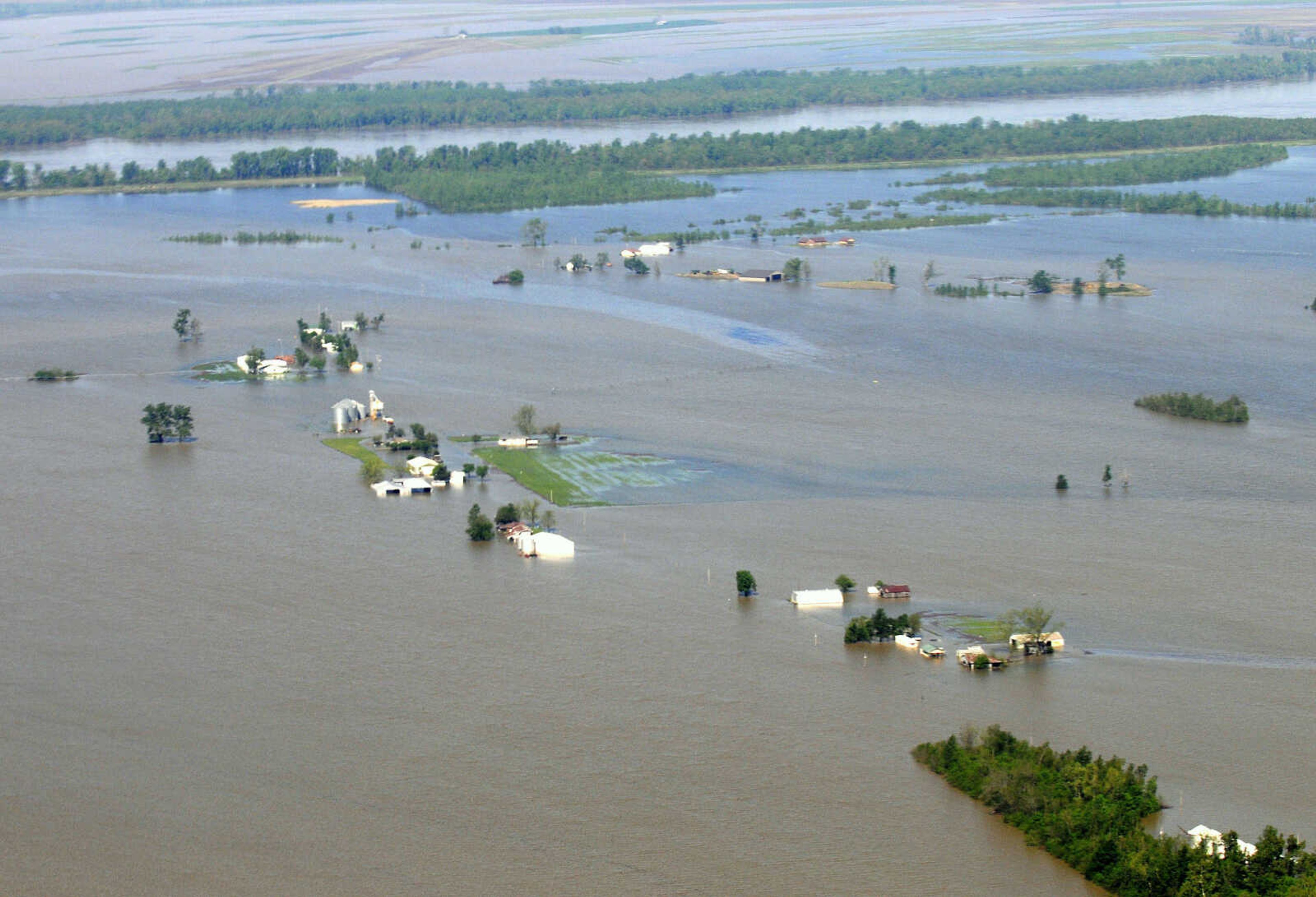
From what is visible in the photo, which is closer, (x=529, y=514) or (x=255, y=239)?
(x=529, y=514)

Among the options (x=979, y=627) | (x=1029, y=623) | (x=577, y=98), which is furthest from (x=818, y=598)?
(x=577, y=98)

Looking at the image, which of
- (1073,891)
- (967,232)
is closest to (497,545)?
(1073,891)

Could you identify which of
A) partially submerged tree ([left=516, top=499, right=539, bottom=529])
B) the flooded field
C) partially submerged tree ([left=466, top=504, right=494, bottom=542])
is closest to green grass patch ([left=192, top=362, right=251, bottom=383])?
partially submerged tree ([left=516, top=499, right=539, bottom=529])

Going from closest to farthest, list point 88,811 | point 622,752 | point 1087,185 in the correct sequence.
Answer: point 88,811 < point 622,752 < point 1087,185

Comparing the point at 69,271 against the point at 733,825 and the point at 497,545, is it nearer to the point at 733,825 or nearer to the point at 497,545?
the point at 497,545

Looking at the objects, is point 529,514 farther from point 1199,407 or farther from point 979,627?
point 1199,407

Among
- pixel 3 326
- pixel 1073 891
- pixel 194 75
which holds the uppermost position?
pixel 194 75
